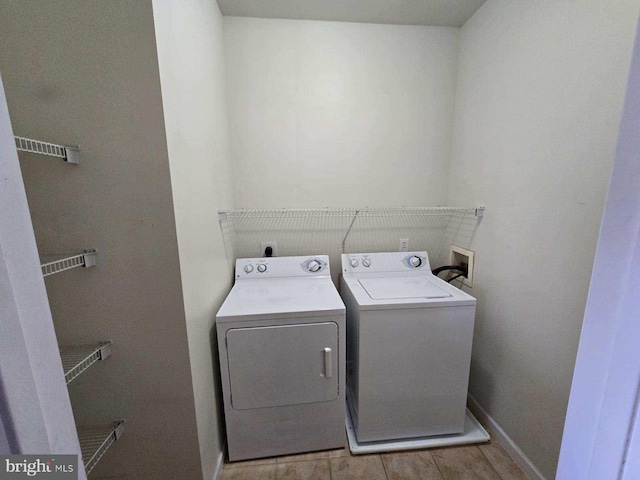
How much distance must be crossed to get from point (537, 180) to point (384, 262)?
3.34ft

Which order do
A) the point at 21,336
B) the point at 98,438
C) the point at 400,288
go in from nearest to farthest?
the point at 21,336 < the point at 98,438 < the point at 400,288

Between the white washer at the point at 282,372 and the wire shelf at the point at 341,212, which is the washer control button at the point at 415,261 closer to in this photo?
the wire shelf at the point at 341,212

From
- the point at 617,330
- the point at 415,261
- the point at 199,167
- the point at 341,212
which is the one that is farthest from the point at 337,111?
the point at 617,330

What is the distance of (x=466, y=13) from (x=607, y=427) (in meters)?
2.32

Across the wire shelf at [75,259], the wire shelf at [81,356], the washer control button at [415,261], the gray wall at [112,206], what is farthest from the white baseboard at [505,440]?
the wire shelf at [75,259]

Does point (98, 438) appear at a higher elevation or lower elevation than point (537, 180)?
lower

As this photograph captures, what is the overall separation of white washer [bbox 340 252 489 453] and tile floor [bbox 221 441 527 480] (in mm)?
77

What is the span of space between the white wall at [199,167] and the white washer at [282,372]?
0.11m

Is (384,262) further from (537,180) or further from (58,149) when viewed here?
(58,149)

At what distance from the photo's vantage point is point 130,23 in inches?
33.8

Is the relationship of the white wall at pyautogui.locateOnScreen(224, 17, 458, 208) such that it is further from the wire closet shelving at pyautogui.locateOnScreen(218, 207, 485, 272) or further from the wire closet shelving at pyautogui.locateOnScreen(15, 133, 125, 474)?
the wire closet shelving at pyautogui.locateOnScreen(15, 133, 125, 474)

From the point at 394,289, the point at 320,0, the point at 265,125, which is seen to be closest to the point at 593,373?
the point at 394,289

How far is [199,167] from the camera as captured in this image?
4.12 ft

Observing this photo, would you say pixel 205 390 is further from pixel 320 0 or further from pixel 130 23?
pixel 320 0
